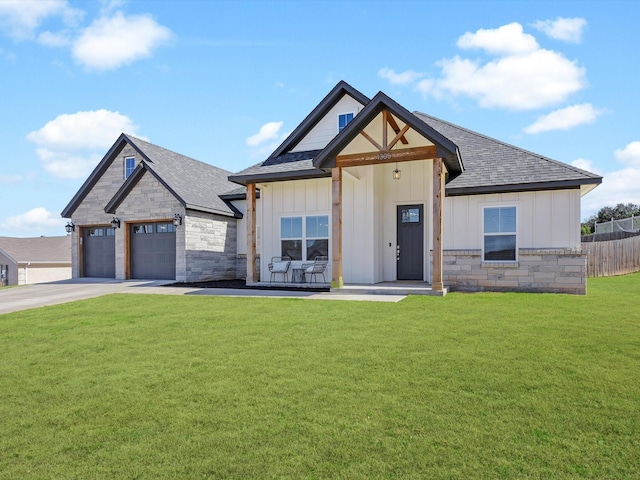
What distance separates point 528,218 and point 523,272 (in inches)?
61.0

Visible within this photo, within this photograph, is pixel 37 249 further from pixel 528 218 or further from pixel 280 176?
pixel 528 218

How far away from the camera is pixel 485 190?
10891 mm

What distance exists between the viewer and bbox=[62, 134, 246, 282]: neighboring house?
1495cm

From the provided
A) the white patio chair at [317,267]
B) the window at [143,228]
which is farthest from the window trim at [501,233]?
the window at [143,228]

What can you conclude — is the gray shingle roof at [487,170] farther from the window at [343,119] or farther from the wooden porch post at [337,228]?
the wooden porch post at [337,228]

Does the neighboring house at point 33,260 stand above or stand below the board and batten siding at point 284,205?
below

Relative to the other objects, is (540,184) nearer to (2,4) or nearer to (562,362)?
(562,362)

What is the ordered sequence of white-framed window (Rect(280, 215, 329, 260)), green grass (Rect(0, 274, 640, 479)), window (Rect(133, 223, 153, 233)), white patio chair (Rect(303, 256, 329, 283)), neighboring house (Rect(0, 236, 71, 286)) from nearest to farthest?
1. green grass (Rect(0, 274, 640, 479))
2. white patio chair (Rect(303, 256, 329, 283))
3. white-framed window (Rect(280, 215, 329, 260))
4. window (Rect(133, 223, 153, 233))
5. neighboring house (Rect(0, 236, 71, 286))

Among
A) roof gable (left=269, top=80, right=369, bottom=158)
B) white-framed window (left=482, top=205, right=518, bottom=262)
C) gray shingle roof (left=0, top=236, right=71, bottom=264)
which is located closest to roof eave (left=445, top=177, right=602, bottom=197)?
white-framed window (left=482, top=205, right=518, bottom=262)

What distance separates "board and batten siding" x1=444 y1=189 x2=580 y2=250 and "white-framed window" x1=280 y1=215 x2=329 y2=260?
3940 mm

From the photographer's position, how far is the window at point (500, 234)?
1095 cm

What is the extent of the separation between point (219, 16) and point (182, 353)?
8525 millimetres

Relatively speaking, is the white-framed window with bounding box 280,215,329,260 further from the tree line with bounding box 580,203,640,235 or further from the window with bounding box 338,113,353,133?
the tree line with bounding box 580,203,640,235

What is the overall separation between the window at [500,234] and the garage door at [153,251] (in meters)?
11.6
